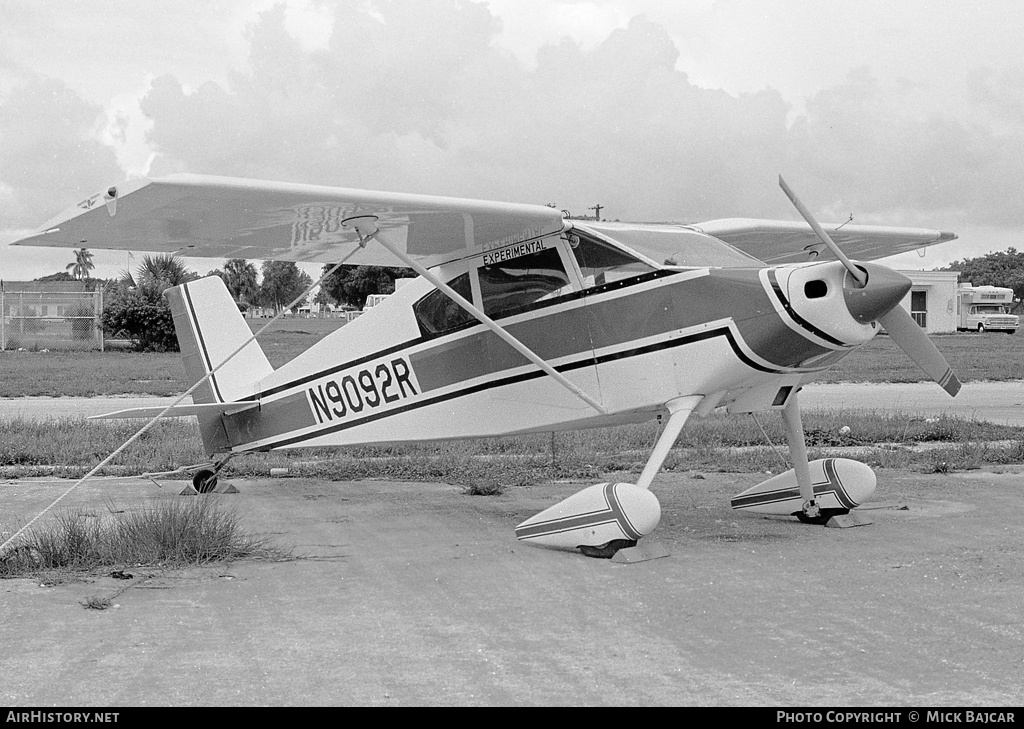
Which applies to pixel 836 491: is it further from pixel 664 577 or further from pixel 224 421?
pixel 224 421

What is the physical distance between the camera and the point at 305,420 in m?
10.2

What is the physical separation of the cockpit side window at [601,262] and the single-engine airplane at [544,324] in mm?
13

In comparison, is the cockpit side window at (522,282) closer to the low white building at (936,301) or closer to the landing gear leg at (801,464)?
the landing gear leg at (801,464)

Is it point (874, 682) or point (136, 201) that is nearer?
point (874, 682)

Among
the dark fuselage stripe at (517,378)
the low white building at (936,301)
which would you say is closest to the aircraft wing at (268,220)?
the dark fuselage stripe at (517,378)

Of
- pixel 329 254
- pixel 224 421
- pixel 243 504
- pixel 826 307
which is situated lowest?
pixel 243 504

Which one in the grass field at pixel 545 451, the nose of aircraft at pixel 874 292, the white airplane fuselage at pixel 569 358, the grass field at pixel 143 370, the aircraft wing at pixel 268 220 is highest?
the aircraft wing at pixel 268 220

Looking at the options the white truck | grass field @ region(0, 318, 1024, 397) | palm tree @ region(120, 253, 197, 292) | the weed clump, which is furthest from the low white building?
the weed clump

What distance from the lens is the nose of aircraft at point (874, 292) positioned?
7008 millimetres

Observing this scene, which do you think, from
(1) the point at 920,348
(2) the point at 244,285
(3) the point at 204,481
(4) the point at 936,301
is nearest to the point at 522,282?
(1) the point at 920,348

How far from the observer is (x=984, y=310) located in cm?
6644

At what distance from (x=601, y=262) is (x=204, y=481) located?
195 inches

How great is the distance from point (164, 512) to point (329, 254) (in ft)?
11.4

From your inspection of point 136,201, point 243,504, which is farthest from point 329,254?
point 136,201
